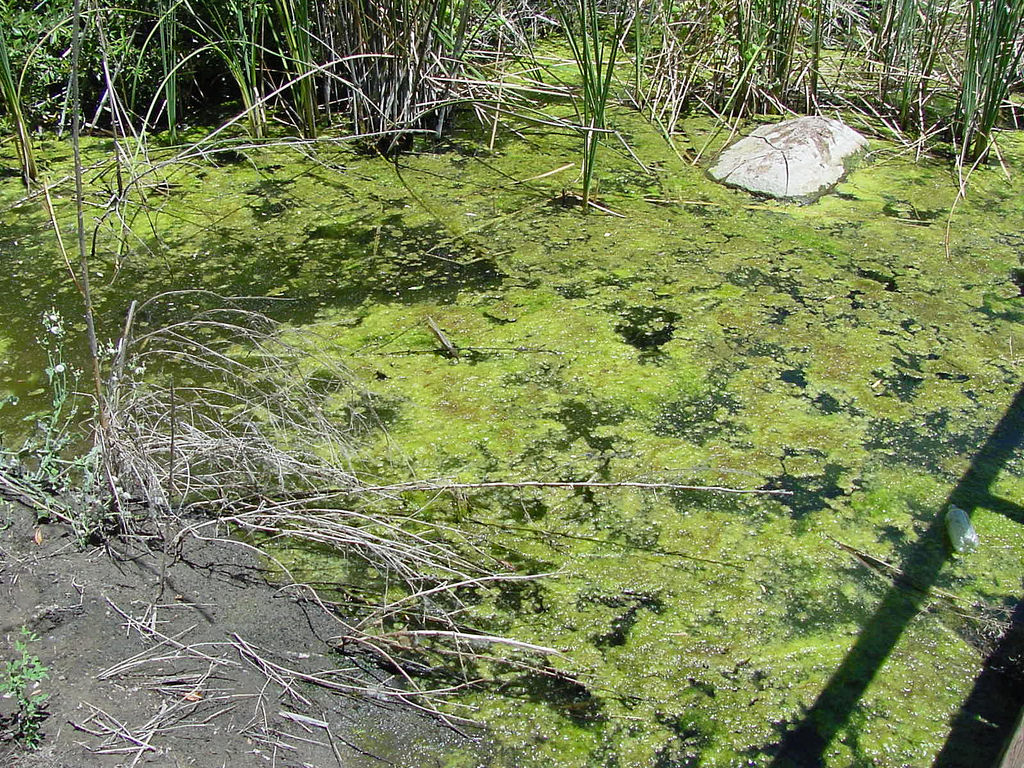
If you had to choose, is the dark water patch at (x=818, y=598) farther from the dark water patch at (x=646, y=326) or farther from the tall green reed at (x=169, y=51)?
the tall green reed at (x=169, y=51)

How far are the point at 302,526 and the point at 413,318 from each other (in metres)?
0.83

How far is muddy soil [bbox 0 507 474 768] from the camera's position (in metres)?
1.31

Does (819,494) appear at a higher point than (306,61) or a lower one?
lower

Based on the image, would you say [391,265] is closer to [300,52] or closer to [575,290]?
[575,290]

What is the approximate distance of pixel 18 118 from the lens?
110 inches

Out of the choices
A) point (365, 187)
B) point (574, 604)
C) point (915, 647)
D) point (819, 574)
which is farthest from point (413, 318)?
point (915, 647)

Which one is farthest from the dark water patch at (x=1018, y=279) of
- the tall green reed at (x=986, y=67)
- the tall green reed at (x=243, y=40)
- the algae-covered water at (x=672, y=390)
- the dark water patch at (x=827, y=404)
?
the tall green reed at (x=243, y=40)

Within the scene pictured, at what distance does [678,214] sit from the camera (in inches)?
116

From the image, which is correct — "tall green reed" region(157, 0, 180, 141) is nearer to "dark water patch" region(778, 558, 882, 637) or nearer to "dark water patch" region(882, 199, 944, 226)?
"dark water patch" region(882, 199, 944, 226)

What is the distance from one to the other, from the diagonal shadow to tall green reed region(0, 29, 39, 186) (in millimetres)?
2572

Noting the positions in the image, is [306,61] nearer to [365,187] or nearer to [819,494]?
[365,187]

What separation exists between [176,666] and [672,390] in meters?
1.20

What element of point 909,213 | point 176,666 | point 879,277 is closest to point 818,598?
point 176,666

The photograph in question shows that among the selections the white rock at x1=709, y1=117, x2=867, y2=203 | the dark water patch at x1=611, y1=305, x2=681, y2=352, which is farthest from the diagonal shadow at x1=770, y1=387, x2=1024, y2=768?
the white rock at x1=709, y1=117, x2=867, y2=203
